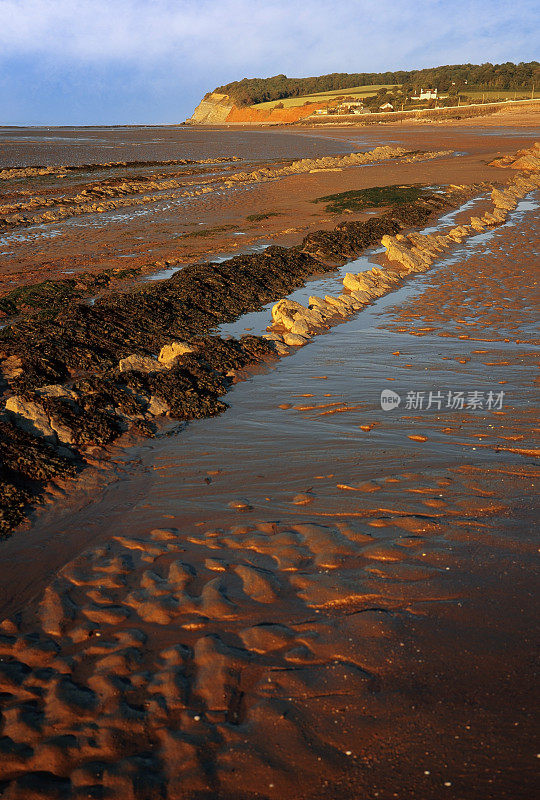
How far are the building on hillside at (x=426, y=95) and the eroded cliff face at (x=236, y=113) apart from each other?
857 inches

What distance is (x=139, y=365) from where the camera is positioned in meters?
6.98

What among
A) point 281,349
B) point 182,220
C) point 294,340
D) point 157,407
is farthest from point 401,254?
point 182,220

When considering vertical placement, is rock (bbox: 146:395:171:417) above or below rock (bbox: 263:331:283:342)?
below

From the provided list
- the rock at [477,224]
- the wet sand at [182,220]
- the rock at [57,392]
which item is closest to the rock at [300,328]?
the rock at [57,392]

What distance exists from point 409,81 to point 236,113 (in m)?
43.8

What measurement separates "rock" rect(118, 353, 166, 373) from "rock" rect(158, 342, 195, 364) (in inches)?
11.0

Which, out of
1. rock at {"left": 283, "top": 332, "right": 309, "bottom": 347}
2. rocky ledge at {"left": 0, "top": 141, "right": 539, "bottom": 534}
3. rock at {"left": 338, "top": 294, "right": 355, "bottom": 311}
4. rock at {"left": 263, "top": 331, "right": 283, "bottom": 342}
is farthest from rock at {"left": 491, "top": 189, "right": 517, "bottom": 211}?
rock at {"left": 263, "top": 331, "right": 283, "bottom": 342}

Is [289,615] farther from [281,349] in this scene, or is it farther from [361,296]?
[361,296]

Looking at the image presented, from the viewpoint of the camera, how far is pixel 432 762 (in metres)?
2.39

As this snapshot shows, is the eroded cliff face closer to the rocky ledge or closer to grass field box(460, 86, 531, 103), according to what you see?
grass field box(460, 86, 531, 103)

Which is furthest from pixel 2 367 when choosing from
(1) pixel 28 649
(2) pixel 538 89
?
(2) pixel 538 89

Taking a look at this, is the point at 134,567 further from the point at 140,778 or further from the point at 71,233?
the point at 71,233

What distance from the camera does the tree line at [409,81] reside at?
352 feet

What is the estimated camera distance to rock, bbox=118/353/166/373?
22.6 feet
